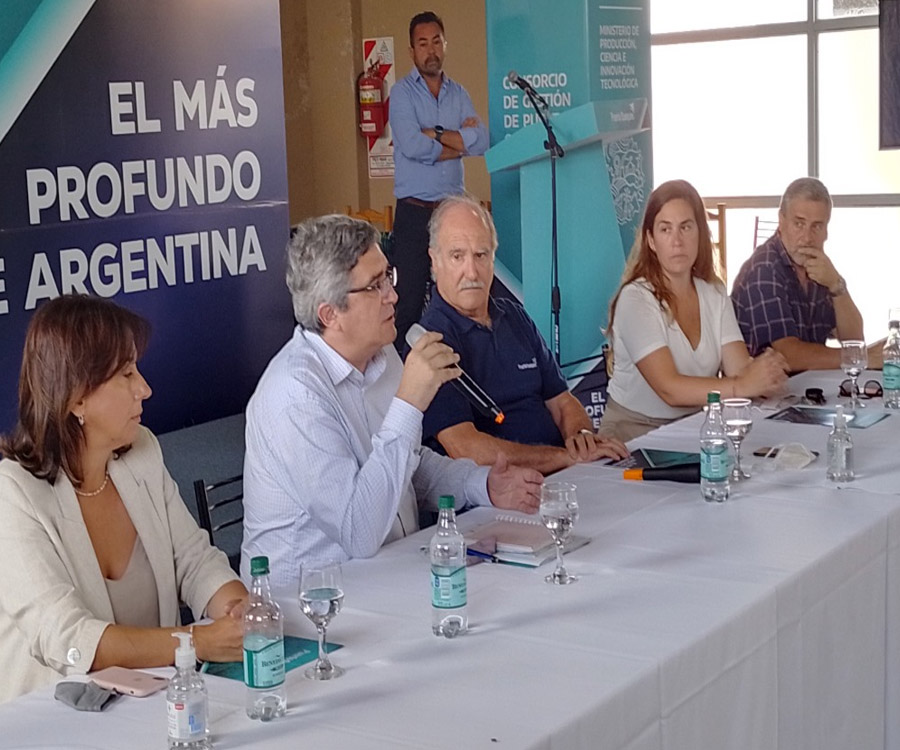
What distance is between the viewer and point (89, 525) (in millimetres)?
2254

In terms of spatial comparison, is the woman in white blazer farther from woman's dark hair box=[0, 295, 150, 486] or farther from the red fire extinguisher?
the red fire extinguisher

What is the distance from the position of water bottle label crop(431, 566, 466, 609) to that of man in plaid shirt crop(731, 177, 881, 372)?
2.63m

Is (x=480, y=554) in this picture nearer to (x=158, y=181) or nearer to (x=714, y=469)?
(x=714, y=469)

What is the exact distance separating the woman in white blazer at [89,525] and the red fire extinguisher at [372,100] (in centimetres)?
708

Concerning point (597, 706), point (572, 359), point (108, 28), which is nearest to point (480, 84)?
point (572, 359)

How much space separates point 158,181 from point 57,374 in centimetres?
175

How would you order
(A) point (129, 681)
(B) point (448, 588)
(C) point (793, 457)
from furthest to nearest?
1. (C) point (793, 457)
2. (B) point (448, 588)
3. (A) point (129, 681)

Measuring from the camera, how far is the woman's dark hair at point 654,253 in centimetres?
399

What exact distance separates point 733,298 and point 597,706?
10.1 feet

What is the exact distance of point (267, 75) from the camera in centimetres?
424

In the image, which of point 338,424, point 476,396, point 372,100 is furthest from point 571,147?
point 338,424

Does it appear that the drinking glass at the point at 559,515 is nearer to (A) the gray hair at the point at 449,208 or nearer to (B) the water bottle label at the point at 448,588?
(B) the water bottle label at the point at 448,588

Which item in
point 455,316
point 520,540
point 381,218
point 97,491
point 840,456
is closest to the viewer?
point 97,491

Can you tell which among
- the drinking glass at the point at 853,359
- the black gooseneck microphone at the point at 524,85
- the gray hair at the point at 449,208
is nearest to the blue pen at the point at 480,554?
the gray hair at the point at 449,208
